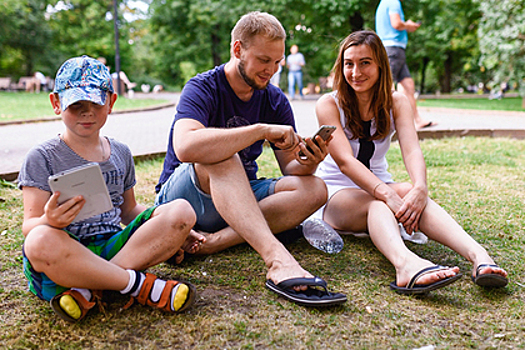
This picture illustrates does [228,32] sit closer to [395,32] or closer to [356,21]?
[356,21]

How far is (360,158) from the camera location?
9.68 ft

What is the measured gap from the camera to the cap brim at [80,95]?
1913mm

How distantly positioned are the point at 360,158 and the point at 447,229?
2.39 feet

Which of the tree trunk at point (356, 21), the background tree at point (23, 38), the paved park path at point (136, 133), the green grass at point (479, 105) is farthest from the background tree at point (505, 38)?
the background tree at point (23, 38)

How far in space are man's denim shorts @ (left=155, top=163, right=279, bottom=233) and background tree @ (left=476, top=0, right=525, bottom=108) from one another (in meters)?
11.5

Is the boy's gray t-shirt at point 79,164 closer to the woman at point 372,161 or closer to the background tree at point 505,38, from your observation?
the woman at point 372,161

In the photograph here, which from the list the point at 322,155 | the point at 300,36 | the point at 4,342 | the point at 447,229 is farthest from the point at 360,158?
the point at 300,36

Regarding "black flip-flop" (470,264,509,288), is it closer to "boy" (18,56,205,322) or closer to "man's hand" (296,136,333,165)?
"man's hand" (296,136,333,165)

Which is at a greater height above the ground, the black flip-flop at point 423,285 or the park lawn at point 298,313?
the black flip-flop at point 423,285

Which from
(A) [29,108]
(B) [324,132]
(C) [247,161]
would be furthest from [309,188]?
(A) [29,108]

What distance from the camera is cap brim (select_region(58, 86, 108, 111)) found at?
1913 mm

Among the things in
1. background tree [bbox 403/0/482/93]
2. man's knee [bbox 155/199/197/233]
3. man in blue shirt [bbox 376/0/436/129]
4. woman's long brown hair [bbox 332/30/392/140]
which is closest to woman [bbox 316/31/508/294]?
woman's long brown hair [bbox 332/30/392/140]

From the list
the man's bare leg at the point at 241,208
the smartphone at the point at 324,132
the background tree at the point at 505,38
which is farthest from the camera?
the background tree at the point at 505,38

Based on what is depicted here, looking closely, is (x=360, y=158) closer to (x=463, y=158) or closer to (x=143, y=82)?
(x=463, y=158)
